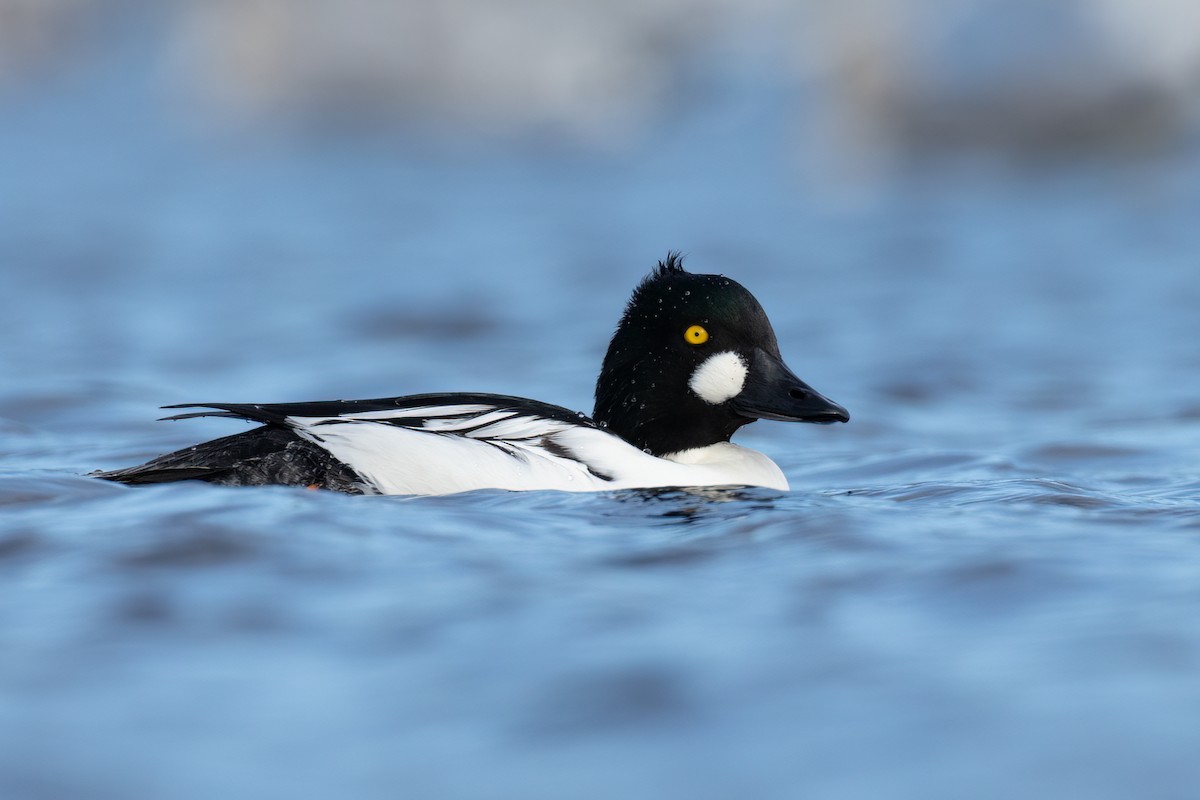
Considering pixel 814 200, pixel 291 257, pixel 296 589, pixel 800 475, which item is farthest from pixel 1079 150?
pixel 296 589

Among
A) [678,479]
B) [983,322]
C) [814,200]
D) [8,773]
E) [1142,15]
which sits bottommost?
[8,773]

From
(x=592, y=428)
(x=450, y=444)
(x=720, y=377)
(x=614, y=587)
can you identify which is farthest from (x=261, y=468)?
(x=720, y=377)

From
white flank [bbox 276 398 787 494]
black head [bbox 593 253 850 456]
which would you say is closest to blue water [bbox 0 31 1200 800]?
white flank [bbox 276 398 787 494]

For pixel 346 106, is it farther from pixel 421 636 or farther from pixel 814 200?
pixel 421 636

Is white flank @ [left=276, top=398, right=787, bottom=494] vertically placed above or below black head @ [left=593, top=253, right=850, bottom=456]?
below

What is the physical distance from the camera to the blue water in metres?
2.89

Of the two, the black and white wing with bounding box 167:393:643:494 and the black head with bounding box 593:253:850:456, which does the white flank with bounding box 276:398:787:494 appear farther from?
the black head with bounding box 593:253:850:456

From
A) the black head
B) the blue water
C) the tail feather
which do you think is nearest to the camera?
the blue water

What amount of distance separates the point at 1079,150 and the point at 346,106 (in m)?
9.40

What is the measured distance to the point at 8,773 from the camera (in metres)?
2.79

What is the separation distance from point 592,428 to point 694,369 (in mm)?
529

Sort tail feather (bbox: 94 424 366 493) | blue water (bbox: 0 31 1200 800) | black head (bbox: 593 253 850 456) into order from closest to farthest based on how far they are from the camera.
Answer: blue water (bbox: 0 31 1200 800), tail feather (bbox: 94 424 366 493), black head (bbox: 593 253 850 456)

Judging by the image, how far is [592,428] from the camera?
518cm

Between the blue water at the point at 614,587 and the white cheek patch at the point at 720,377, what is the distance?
0.54 m
